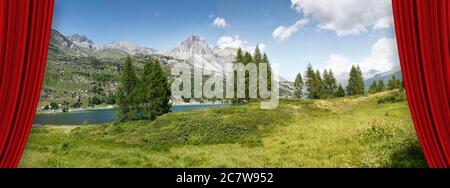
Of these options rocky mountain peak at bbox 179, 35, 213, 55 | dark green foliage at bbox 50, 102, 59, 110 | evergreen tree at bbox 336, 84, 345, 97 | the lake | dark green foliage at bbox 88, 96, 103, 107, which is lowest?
the lake

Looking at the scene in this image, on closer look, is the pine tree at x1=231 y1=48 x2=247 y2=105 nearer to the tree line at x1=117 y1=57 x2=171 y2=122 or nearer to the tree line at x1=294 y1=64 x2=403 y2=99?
the tree line at x1=294 y1=64 x2=403 y2=99

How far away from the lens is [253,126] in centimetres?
510

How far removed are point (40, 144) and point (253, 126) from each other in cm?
318

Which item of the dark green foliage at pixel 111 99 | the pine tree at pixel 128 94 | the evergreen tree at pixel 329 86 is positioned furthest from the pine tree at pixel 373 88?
the dark green foliage at pixel 111 99

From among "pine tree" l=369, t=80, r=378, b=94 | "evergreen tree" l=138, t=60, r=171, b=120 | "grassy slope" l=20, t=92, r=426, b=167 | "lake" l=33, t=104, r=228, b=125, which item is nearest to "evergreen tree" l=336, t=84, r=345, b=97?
"pine tree" l=369, t=80, r=378, b=94

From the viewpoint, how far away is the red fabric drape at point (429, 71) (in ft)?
8.39

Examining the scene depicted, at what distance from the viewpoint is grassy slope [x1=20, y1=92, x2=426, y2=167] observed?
3367 mm

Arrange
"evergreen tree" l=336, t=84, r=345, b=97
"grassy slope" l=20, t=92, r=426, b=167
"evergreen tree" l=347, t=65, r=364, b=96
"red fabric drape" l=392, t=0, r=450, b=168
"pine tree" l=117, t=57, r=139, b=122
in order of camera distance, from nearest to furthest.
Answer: "red fabric drape" l=392, t=0, r=450, b=168
"grassy slope" l=20, t=92, r=426, b=167
"evergreen tree" l=347, t=65, r=364, b=96
"pine tree" l=117, t=57, r=139, b=122
"evergreen tree" l=336, t=84, r=345, b=97

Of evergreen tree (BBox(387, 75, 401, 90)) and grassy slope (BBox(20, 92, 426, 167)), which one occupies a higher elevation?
evergreen tree (BBox(387, 75, 401, 90))

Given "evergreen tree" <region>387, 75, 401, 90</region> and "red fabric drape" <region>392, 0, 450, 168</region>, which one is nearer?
"red fabric drape" <region>392, 0, 450, 168</region>

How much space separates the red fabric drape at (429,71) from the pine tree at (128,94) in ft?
15.7

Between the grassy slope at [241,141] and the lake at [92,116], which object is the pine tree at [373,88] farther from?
the lake at [92,116]

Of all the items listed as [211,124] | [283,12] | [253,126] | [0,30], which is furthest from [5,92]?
[283,12]

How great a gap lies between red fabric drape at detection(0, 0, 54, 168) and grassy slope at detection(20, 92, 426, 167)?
717 mm
